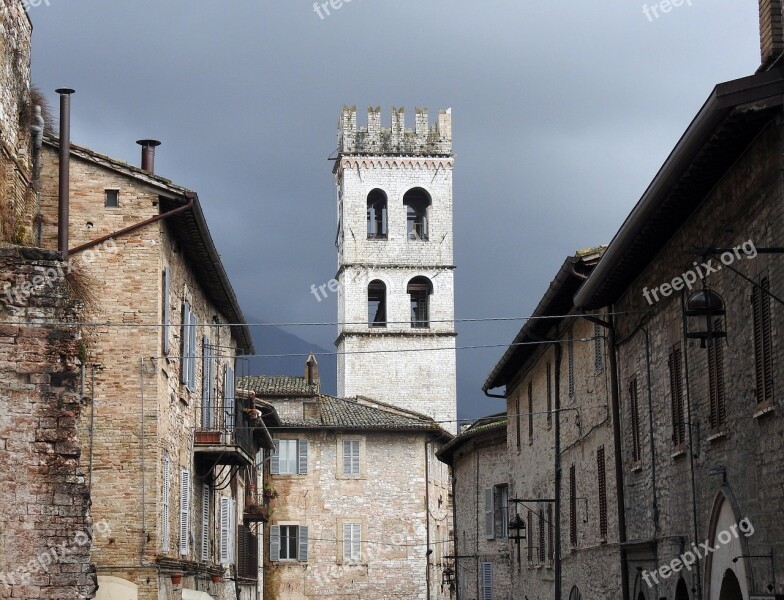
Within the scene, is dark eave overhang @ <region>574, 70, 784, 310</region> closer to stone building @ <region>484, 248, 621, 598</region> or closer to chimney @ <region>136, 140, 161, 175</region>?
stone building @ <region>484, 248, 621, 598</region>

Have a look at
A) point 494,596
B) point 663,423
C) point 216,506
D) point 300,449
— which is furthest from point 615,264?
point 300,449

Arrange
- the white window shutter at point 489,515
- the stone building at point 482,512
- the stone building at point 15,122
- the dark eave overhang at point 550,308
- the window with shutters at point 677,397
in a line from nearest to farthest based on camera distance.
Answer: the window with shutters at point 677,397
the stone building at point 15,122
the dark eave overhang at point 550,308
the stone building at point 482,512
the white window shutter at point 489,515

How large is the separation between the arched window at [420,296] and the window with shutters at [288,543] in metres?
26.0

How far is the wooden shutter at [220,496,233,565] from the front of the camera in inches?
1266

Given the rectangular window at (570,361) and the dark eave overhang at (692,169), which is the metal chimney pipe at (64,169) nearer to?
the dark eave overhang at (692,169)

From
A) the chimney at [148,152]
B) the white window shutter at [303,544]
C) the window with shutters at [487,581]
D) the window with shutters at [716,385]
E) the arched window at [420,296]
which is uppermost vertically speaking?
the arched window at [420,296]

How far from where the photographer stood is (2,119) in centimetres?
2003

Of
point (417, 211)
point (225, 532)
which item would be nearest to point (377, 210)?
point (417, 211)

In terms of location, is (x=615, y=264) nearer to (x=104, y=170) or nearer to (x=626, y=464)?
(x=626, y=464)

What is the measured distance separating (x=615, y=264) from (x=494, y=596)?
21.5 m

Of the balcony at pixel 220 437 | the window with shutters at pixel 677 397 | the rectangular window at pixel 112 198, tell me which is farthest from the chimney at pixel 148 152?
the window with shutters at pixel 677 397

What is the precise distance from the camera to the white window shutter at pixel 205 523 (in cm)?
2845

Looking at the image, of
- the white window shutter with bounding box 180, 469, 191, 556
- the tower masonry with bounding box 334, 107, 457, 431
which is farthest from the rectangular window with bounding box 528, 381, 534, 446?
the tower masonry with bounding box 334, 107, 457, 431

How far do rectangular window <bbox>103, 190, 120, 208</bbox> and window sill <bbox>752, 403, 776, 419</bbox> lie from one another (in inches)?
492
